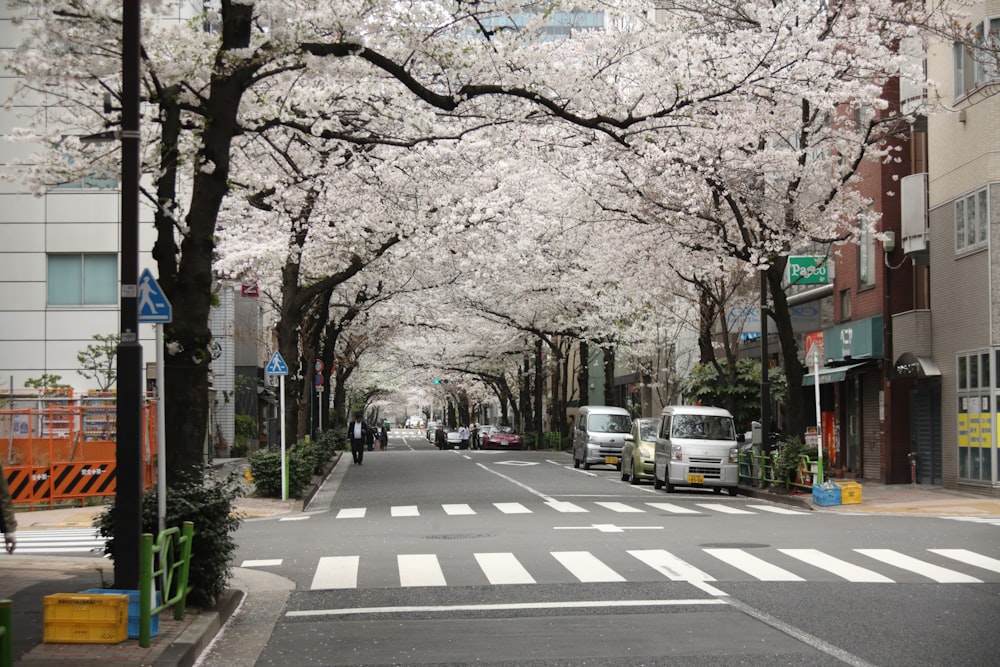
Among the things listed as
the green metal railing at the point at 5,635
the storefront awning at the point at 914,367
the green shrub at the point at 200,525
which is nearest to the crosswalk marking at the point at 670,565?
the green shrub at the point at 200,525

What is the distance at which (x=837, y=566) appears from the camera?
13492mm

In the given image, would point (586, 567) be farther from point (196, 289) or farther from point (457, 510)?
point (457, 510)

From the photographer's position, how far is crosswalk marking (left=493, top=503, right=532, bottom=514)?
21984 mm

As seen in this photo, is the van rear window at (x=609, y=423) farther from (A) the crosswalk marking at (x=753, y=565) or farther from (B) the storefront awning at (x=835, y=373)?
(A) the crosswalk marking at (x=753, y=565)

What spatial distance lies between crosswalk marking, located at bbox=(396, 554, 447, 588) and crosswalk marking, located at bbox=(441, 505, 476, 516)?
6.77m

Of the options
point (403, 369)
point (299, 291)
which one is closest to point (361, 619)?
point (299, 291)

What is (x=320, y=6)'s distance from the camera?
12688mm

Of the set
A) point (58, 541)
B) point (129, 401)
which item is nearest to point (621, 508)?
point (58, 541)

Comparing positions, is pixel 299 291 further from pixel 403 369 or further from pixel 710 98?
pixel 403 369

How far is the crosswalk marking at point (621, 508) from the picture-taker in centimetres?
2191

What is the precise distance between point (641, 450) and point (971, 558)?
1676 cm

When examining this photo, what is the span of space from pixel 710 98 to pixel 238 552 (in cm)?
874

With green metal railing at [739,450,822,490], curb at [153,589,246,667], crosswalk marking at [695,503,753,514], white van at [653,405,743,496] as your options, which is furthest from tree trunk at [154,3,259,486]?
white van at [653,405,743,496]

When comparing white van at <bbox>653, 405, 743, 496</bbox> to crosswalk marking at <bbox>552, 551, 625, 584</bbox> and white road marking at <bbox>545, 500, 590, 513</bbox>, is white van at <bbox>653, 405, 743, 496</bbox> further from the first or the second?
crosswalk marking at <bbox>552, 551, 625, 584</bbox>
